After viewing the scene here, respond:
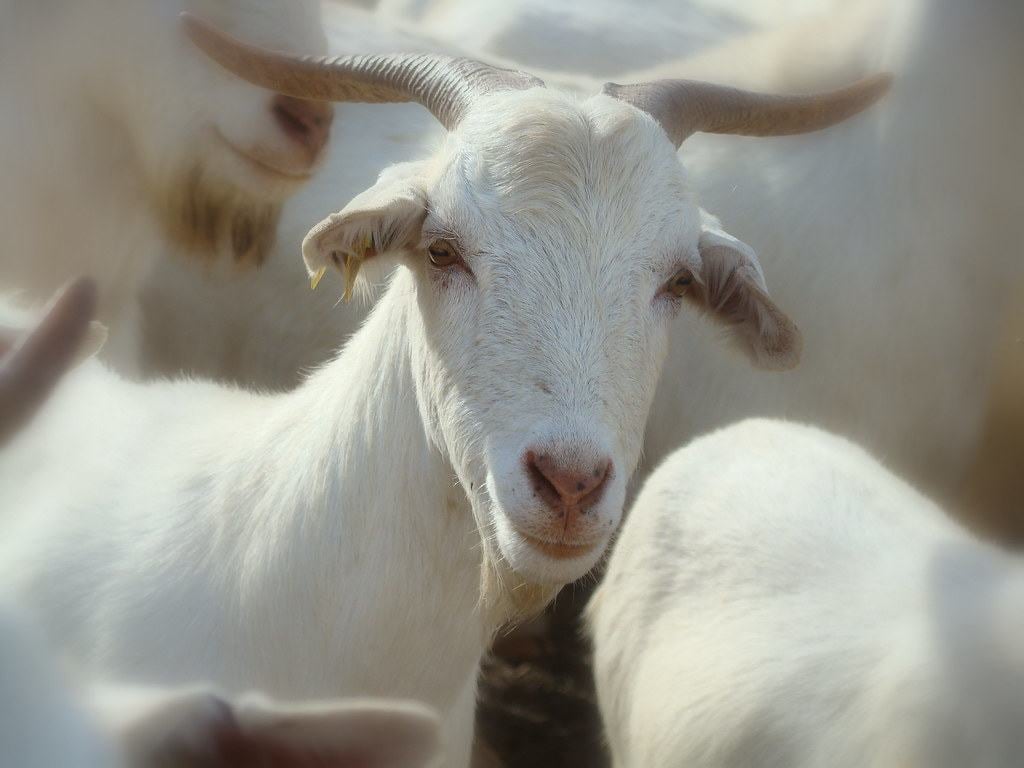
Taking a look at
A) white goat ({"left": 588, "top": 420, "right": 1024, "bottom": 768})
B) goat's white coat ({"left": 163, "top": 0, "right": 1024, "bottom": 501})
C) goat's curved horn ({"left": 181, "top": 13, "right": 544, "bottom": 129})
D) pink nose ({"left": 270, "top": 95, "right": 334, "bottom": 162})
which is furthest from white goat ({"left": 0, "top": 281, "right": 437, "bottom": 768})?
goat's white coat ({"left": 163, "top": 0, "right": 1024, "bottom": 501})

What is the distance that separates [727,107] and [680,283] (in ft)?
1.53

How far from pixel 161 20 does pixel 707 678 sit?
200 centimetres

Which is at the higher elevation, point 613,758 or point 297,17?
point 297,17

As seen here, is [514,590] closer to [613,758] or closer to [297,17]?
[613,758]

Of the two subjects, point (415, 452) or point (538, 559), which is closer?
point (538, 559)

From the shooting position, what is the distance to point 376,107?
4328mm

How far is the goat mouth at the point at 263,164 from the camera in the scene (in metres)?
3.12

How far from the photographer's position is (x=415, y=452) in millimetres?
2375

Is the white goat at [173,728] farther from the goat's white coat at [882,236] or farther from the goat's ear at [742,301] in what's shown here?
the goat's white coat at [882,236]

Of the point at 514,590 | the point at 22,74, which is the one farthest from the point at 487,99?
the point at 22,74

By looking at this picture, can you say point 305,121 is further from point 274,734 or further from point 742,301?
point 274,734

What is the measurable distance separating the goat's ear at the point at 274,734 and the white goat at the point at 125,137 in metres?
1.93

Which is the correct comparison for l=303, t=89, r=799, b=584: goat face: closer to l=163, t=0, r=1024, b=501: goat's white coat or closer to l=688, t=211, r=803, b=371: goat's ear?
l=688, t=211, r=803, b=371: goat's ear

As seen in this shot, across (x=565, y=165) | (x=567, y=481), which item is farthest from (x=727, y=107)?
(x=567, y=481)
